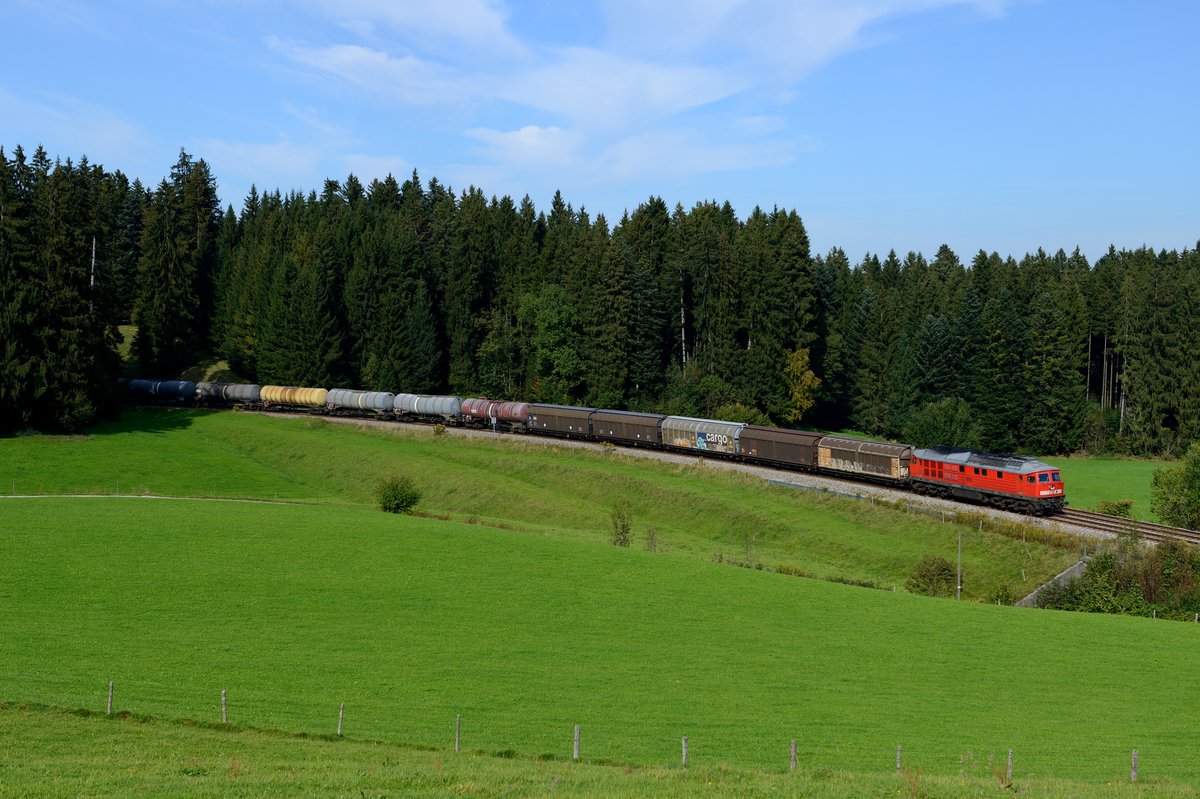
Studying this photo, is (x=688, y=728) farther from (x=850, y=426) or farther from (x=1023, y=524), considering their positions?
(x=850, y=426)

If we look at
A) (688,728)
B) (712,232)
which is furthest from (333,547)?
(712,232)

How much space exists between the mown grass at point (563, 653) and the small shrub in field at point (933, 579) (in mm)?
6108

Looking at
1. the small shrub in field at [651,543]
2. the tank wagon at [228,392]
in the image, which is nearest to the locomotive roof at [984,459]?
the small shrub in field at [651,543]

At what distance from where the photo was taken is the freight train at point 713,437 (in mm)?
61906

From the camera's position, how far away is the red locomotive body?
6003 cm

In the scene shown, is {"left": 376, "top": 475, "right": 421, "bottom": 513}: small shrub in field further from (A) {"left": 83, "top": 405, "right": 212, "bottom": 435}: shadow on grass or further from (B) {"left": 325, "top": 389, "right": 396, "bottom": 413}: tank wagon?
(A) {"left": 83, "top": 405, "right": 212, "bottom": 435}: shadow on grass

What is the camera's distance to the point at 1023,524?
190ft

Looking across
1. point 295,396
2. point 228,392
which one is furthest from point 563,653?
point 228,392

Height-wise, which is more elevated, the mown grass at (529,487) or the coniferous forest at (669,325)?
the coniferous forest at (669,325)

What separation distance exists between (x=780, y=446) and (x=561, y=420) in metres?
24.1

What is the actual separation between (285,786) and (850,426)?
375 feet

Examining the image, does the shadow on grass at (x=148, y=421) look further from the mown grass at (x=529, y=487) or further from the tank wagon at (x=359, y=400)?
the tank wagon at (x=359, y=400)

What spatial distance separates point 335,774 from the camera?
2153 centimetres

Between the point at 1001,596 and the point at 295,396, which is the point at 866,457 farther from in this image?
the point at 295,396
